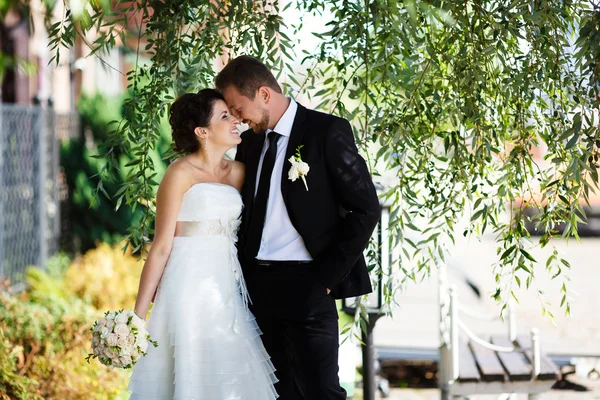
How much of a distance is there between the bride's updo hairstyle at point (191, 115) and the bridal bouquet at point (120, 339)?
750mm

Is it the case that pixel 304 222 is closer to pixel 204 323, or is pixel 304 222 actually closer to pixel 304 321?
pixel 304 321

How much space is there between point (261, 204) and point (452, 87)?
0.90m

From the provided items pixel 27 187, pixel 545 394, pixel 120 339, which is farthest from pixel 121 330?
pixel 27 187

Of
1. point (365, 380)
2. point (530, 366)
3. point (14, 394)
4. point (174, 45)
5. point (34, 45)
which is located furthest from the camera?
point (34, 45)

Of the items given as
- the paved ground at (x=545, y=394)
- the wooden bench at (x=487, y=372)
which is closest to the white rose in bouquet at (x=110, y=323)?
the wooden bench at (x=487, y=372)

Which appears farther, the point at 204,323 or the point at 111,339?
the point at 204,323

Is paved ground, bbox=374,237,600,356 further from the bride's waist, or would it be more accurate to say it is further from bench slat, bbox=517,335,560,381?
the bride's waist

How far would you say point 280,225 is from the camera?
125 inches

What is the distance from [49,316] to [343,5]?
3564 millimetres

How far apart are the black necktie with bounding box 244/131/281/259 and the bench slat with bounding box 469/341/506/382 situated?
218cm

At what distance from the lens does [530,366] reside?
16.0ft

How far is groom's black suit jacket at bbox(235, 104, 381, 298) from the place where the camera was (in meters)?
3.06

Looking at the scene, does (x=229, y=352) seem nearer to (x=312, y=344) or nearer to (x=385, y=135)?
(x=312, y=344)

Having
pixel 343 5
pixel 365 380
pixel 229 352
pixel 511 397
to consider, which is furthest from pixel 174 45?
pixel 511 397
